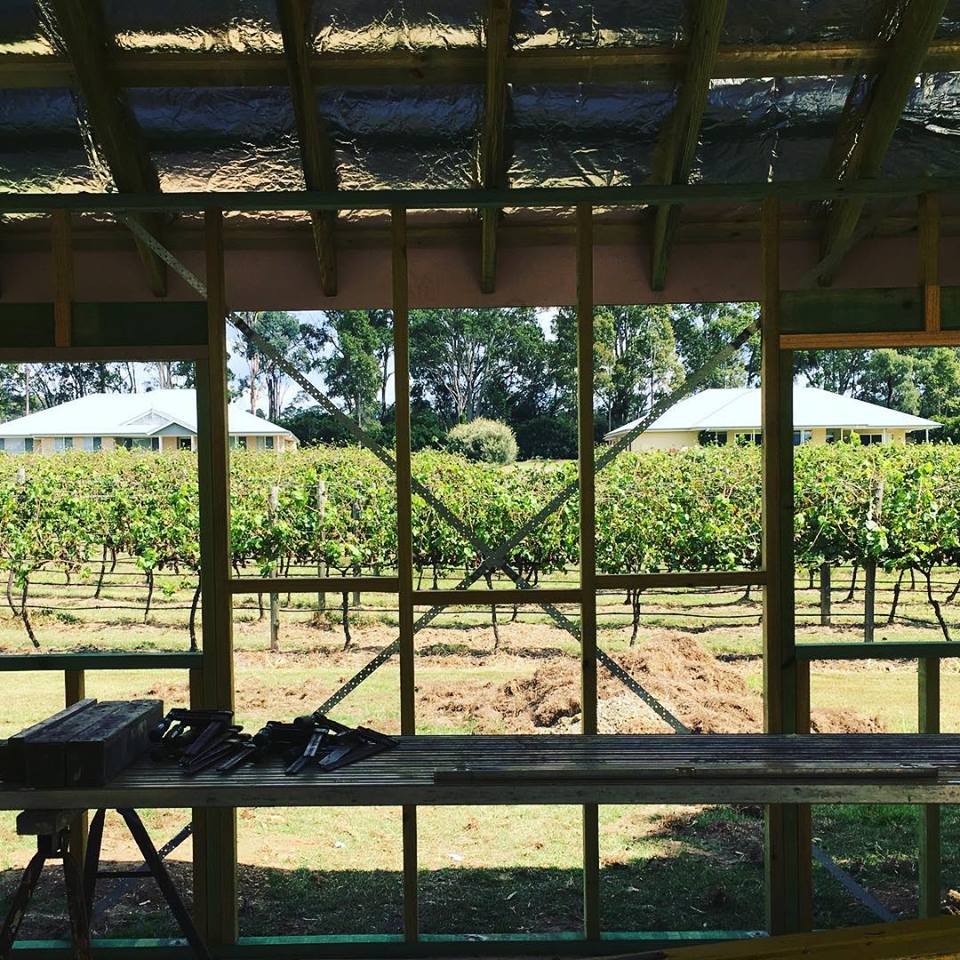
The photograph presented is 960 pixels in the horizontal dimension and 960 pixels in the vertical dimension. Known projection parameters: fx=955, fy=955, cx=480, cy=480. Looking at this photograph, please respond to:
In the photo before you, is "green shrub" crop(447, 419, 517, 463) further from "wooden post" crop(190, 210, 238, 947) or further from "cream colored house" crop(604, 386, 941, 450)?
"wooden post" crop(190, 210, 238, 947)

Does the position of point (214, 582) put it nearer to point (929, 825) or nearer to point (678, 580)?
point (678, 580)

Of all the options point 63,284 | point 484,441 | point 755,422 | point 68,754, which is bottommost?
point 68,754

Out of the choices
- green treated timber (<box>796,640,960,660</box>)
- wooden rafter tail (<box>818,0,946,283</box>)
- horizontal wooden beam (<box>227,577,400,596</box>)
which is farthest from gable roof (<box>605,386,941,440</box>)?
horizontal wooden beam (<box>227,577,400,596</box>)

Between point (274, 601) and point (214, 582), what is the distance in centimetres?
471

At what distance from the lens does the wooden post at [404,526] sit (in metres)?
3.72

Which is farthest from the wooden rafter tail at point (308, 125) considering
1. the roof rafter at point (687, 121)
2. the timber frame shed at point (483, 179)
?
the roof rafter at point (687, 121)

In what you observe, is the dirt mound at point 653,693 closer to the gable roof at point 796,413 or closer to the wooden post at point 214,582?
the gable roof at point 796,413

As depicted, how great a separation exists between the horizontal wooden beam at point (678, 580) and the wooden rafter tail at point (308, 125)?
180 cm

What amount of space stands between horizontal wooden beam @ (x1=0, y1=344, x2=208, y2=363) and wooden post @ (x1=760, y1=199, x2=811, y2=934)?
7.28ft

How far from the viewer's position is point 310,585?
369 cm

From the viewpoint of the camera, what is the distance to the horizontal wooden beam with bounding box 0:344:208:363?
3699 millimetres

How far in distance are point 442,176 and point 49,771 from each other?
8.23 ft

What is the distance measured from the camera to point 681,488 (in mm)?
8422

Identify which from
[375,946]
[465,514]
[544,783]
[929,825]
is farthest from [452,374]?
[544,783]
